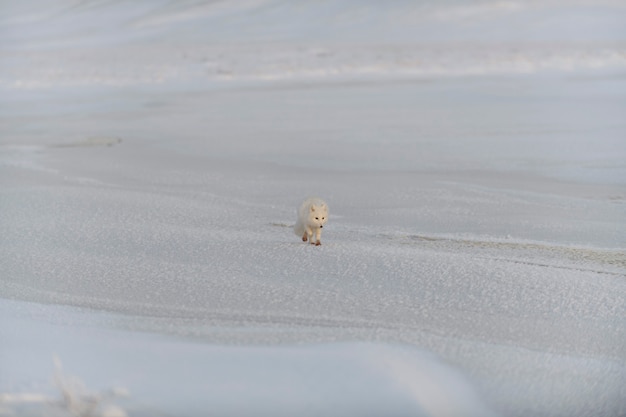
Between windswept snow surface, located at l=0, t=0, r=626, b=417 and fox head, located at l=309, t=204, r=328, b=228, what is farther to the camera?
fox head, located at l=309, t=204, r=328, b=228

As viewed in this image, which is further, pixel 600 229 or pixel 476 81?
pixel 476 81

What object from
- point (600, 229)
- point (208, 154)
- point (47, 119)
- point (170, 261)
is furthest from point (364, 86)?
point (170, 261)

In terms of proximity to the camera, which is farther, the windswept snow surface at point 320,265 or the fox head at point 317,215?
the fox head at point 317,215

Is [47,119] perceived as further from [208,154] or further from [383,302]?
[383,302]

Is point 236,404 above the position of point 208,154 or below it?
below
